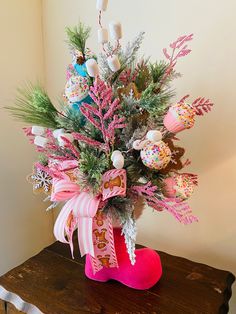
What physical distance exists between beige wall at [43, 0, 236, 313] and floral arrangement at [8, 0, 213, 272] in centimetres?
22

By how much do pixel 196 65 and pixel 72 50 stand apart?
1.22ft

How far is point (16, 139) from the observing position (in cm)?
113

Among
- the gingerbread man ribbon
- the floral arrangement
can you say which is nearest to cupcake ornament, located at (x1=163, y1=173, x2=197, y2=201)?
the floral arrangement

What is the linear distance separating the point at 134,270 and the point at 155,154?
0.31 m

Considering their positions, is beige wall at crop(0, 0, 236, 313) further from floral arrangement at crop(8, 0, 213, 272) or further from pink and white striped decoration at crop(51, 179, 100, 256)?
pink and white striped decoration at crop(51, 179, 100, 256)

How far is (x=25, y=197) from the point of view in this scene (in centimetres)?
118

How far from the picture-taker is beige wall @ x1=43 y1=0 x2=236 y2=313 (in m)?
0.84

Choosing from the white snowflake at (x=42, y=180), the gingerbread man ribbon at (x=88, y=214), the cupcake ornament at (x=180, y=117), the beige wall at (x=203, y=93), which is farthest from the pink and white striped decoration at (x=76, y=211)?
the beige wall at (x=203, y=93)

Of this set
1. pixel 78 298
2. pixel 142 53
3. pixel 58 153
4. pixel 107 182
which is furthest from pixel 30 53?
pixel 78 298

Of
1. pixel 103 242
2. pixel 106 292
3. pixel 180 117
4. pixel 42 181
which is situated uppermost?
pixel 180 117

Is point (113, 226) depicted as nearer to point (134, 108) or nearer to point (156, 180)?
point (156, 180)

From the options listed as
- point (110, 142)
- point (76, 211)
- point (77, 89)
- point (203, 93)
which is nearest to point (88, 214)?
point (76, 211)

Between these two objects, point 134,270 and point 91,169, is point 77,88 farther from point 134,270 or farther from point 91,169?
point 134,270

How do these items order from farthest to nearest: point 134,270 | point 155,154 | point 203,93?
1. point 203,93
2. point 134,270
3. point 155,154
